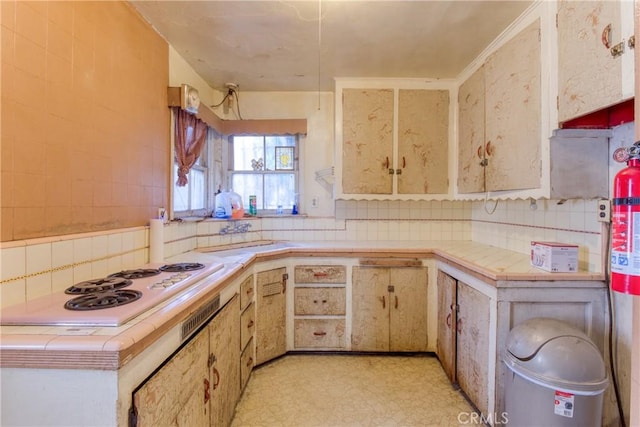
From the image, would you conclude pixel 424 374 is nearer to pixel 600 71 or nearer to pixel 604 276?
pixel 604 276

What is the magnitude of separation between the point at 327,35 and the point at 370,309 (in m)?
2.11

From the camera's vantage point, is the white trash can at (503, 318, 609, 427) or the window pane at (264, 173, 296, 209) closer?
the white trash can at (503, 318, 609, 427)

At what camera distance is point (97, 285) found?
127cm

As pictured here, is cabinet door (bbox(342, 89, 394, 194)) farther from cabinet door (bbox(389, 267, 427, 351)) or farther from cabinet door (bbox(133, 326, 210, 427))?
cabinet door (bbox(133, 326, 210, 427))

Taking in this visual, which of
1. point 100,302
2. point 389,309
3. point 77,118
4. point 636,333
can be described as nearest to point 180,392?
point 100,302

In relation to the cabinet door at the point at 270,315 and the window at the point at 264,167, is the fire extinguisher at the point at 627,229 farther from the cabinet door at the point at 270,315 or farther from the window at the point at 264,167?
the window at the point at 264,167

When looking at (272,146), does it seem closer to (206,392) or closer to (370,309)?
(370,309)

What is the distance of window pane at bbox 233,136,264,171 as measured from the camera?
3191 millimetres

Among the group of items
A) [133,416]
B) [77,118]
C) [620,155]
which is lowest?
[133,416]

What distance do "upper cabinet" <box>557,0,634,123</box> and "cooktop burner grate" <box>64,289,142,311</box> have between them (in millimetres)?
2079

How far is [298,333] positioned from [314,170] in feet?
5.21

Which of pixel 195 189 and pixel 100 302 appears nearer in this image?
pixel 100 302

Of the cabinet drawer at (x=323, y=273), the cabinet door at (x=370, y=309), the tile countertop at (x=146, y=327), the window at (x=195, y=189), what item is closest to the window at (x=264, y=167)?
the window at (x=195, y=189)

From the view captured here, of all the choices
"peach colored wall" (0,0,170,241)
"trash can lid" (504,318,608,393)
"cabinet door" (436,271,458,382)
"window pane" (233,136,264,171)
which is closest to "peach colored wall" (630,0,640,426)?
"trash can lid" (504,318,608,393)
